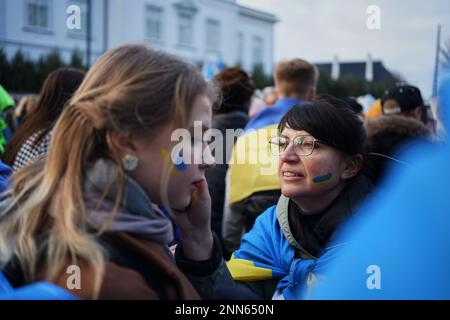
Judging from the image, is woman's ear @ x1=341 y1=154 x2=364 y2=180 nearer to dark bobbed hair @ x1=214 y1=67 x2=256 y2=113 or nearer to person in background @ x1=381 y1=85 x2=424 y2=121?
dark bobbed hair @ x1=214 y1=67 x2=256 y2=113

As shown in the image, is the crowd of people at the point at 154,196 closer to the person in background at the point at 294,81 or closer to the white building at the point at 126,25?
the person in background at the point at 294,81

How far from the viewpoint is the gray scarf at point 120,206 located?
39.8 inches

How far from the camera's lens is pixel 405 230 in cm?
77

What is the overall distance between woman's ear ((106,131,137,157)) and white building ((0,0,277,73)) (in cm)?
1797

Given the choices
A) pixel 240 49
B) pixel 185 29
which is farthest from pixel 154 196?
pixel 240 49

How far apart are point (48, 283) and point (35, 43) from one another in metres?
23.5

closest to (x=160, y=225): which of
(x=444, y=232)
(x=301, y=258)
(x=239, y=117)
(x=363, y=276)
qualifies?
(x=363, y=276)

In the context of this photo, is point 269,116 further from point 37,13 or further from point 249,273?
point 37,13

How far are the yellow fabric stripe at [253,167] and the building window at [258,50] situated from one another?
97.3ft

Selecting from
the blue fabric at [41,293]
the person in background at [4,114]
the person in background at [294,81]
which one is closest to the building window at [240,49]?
the person in background at [4,114]

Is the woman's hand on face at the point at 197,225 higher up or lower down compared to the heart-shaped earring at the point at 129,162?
lower down

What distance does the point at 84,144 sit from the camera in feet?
3.52
